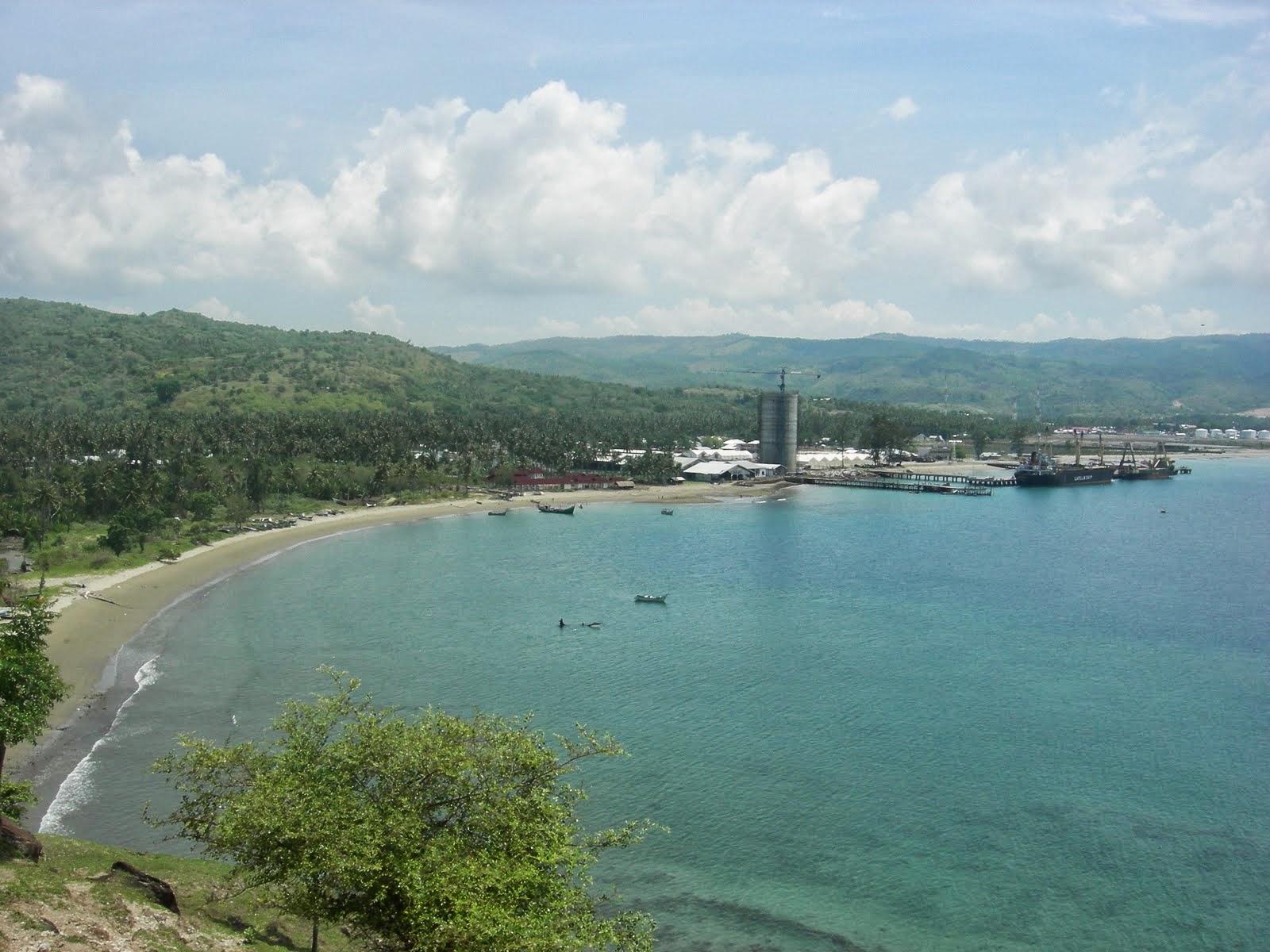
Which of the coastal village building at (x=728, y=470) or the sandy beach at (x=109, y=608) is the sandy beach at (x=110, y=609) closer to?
the sandy beach at (x=109, y=608)

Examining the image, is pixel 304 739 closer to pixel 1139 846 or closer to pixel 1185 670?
pixel 1139 846

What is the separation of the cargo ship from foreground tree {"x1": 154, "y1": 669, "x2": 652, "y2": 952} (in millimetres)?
167384

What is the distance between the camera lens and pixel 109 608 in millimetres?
65562

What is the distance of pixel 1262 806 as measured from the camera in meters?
39.9

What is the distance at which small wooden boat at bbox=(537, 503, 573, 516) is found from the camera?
129m

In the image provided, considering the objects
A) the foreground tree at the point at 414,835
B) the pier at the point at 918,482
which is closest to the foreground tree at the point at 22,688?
the foreground tree at the point at 414,835

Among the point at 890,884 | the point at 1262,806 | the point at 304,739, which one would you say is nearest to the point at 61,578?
the point at 304,739

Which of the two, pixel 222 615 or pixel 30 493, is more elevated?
pixel 30 493

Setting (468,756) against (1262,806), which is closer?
(468,756)

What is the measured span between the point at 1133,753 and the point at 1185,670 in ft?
52.9

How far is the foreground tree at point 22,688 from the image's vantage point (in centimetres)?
2909

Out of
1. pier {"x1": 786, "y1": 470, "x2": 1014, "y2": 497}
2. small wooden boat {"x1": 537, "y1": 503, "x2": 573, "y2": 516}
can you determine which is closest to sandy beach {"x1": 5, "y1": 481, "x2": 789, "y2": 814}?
small wooden boat {"x1": 537, "y1": 503, "x2": 573, "y2": 516}

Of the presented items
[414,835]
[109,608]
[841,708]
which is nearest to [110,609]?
[109,608]

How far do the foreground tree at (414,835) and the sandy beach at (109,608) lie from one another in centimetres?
1892
